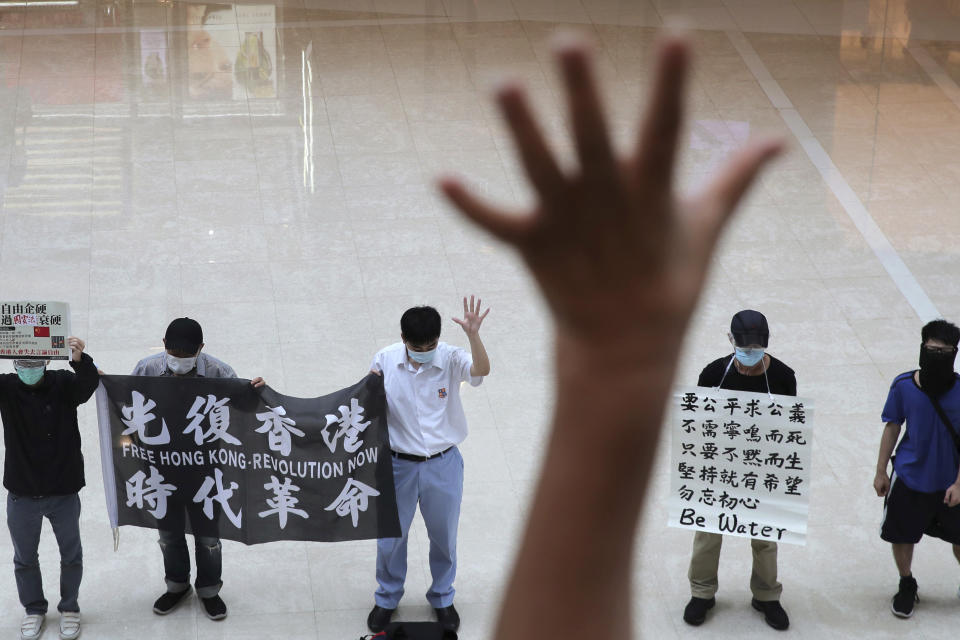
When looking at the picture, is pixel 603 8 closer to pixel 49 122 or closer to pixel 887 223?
pixel 887 223

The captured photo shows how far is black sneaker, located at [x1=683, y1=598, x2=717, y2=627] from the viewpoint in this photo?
6242mm

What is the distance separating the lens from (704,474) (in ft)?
19.9

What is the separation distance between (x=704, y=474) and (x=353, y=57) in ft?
25.9

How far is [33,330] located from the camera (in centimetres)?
562

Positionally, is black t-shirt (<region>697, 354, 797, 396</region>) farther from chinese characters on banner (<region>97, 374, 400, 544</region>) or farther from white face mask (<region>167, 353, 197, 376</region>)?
white face mask (<region>167, 353, 197, 376</region>)

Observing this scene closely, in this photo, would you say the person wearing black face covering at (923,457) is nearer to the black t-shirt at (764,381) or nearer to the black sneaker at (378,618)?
the black t-shirt at (764,381)

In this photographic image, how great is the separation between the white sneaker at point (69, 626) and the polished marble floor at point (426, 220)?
0.13 m

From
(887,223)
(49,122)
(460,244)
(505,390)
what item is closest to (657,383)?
(505,390)

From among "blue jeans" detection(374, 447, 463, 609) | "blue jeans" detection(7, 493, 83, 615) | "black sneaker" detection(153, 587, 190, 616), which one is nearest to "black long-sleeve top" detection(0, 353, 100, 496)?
"blue jeans" detection(7, 493, 83, 615)

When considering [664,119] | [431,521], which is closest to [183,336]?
[431,521]

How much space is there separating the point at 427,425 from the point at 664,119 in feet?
15.1

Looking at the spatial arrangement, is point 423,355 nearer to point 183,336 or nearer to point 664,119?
point 183,336

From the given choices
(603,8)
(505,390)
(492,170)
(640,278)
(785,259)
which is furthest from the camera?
(603,8)

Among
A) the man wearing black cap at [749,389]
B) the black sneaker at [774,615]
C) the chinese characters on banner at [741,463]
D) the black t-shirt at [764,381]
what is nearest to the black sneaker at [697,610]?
the man wearing black cap at [749,389]
